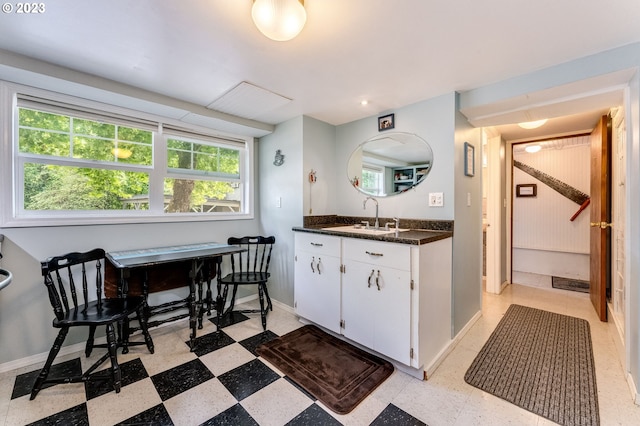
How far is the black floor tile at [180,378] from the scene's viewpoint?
1.63 meters

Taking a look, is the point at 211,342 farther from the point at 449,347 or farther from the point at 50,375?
the point at 449,347

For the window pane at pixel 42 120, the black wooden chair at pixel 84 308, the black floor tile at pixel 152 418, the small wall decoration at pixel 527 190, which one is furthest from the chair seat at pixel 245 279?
the small wall decoration at pixel 527 190

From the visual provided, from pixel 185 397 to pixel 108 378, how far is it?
520mm

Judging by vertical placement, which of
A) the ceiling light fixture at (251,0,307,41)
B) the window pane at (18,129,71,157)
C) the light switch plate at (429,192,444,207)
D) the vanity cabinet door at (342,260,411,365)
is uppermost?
the ceiling light fixture at (251,0,307,41)

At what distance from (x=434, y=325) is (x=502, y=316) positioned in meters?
1.37

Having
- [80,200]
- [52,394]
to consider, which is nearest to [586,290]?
[52,394]

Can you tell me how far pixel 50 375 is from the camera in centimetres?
177

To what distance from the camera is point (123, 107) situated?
225 cm

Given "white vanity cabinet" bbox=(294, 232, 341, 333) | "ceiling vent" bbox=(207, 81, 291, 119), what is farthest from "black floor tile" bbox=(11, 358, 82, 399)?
"ceiling vent" bbox=(207, 81, 291, 119)

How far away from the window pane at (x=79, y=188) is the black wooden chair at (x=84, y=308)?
1.61 ft

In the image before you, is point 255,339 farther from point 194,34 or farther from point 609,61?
point 609,61

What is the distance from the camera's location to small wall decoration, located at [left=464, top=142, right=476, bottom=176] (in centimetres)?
229

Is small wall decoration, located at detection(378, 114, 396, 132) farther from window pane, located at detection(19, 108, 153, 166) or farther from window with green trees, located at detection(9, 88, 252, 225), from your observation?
window pane, located at detection(19, 108, 153, 166)

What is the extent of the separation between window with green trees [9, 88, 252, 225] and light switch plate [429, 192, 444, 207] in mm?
2124
